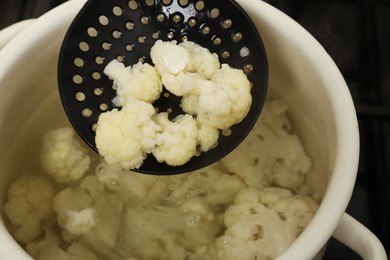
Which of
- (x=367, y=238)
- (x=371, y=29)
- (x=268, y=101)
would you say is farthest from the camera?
(x=371, y=29)

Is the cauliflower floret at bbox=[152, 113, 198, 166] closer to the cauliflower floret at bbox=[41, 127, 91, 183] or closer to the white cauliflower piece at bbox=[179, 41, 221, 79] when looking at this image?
the white cauliflower piece at bbox=[179, 41, 221, 79]

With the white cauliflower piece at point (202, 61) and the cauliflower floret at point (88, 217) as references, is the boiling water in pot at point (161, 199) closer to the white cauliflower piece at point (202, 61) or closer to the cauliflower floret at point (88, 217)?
the cauliflower floret at point (88, 217)

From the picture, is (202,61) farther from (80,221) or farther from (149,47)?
(80,221)

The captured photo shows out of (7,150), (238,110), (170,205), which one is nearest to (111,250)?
(170,205)

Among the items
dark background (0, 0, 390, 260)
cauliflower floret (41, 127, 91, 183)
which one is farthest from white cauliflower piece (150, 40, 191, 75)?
dark background (0, 0, 390, 260)

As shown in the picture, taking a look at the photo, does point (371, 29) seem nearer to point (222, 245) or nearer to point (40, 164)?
point (222, 245)

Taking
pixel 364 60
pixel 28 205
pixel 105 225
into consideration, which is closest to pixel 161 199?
pixel 105 225
